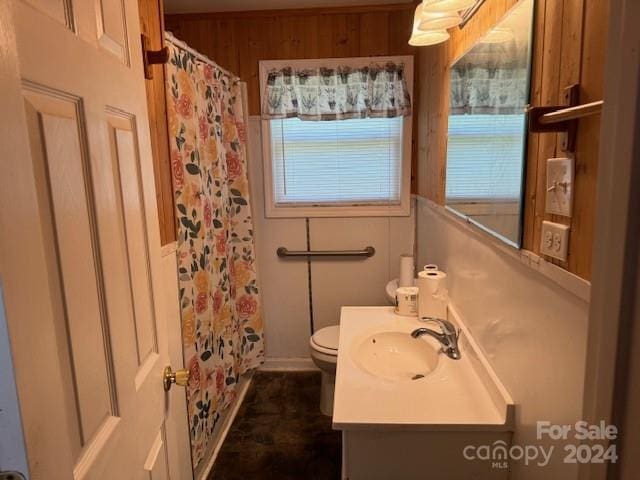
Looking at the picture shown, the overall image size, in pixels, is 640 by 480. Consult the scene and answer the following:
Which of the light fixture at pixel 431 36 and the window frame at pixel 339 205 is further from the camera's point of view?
the window frame at pixel 339 205

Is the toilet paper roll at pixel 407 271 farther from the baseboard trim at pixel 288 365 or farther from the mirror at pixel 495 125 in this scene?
the baseboard trim at pixel 288 365

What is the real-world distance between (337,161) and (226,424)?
1766 millimetres

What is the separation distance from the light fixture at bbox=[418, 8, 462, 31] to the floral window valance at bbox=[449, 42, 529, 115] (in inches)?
5.2

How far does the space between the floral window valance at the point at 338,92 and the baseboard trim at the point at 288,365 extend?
1.71 meters

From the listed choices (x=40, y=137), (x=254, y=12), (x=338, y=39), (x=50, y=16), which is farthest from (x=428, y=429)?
(x=254, y=12)

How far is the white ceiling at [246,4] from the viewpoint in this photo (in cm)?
256

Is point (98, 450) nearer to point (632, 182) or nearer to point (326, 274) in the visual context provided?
point (632, 182)

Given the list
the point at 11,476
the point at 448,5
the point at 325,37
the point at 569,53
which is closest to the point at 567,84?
the point at 569,53

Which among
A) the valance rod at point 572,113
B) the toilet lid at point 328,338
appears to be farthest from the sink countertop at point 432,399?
the toilet lid at point 328,338

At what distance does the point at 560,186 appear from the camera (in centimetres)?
85

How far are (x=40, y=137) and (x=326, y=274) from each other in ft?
8.06

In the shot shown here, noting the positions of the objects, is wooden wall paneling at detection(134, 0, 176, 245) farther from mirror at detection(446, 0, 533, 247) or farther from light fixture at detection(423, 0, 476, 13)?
mirror at detection(446, 0, 533, 247)

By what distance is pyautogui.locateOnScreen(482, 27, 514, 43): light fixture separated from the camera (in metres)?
1.10

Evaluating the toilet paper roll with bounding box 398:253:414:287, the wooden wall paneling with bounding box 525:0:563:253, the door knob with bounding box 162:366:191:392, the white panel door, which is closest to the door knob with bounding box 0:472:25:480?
the white panel door
